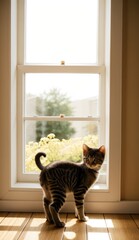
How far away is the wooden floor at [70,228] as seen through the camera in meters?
2.11

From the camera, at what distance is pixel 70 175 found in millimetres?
2422

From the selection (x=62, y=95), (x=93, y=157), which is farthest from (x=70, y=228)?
(x=62, y=95)

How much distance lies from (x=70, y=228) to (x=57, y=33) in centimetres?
167

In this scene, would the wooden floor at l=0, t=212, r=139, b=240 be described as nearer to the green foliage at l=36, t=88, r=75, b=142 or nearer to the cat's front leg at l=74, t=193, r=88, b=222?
the cat's front leg at l=74, t=193, r=88, b=222

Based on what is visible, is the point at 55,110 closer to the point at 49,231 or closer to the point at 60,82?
the point at 60,82

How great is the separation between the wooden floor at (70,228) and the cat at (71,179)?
0.11 m

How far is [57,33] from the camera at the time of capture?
2844 millimetres

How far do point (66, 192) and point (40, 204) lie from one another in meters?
0.36

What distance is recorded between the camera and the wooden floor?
2107 mm

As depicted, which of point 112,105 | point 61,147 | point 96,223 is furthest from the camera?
point 61,147

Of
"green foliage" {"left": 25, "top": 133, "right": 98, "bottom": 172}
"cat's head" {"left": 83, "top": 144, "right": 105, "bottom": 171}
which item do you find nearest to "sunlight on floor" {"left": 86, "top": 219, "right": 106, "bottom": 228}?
"cat's head" {"left": 83, "top": 144, "right": 105, "bottom": 171}

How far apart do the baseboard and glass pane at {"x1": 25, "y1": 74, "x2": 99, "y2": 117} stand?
30.6 inches

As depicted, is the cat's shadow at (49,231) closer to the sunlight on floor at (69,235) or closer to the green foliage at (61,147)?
the sunlight on floor at (69,235)

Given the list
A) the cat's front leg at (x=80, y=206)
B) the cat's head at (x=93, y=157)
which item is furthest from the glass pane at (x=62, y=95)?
the cat's front leg at (x=80, y=206)
